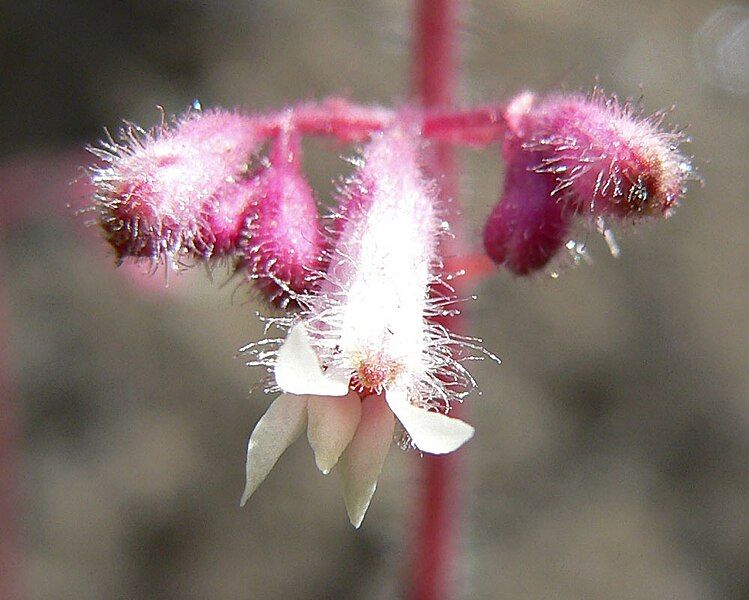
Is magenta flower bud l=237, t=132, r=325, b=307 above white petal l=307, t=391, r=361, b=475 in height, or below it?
above

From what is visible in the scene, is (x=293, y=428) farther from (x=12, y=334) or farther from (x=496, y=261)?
(x=12, y=334)

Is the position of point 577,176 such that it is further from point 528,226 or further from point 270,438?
point 270,438

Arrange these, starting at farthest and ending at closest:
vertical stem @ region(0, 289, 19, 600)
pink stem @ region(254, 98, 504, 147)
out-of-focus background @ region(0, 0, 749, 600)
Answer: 1. out-of-focus background @ region(0, 0, 749, 600)
2. vertical stem @ region(0, 289, 19, 600)
3. pink stem @ region(254, 98, 504, 147)

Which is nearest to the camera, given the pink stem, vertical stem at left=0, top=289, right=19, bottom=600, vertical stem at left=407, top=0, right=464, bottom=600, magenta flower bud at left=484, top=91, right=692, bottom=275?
magenta flower bud at left=484, top=91, right=692, bottom=275

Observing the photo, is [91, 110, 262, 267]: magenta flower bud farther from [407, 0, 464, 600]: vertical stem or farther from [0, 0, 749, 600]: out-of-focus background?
[0, 0, 749, 600]: out-of-focus background

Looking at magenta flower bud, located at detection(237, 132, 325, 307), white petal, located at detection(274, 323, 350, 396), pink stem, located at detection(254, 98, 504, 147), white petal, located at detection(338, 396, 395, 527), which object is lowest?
white petal, located at detection(338, 396, 395, 527)

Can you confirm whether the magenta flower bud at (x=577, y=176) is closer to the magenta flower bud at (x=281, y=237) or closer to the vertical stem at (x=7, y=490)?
the magenta flower bud at (x=281, y=237)

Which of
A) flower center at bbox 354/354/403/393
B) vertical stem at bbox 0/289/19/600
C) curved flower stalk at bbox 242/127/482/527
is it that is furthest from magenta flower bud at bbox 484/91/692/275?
vertical stem at bbox 0/289/19/600

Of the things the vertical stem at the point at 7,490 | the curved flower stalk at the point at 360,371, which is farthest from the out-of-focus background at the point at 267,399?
the curved flower stalk at the point at 360,371
